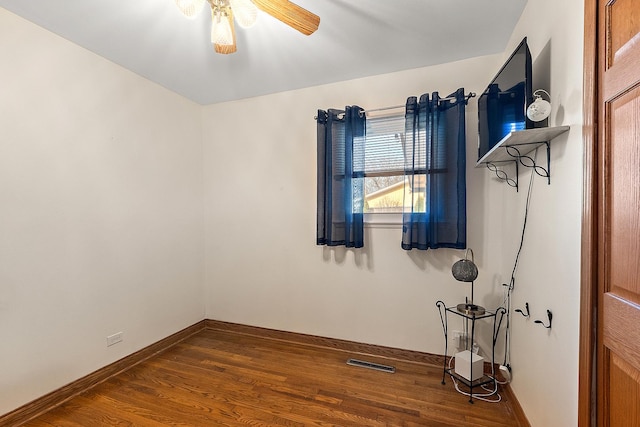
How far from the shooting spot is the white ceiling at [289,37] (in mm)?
1679

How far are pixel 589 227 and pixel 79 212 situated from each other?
2.92 metres

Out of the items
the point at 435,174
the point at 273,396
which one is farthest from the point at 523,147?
the point at 273,396

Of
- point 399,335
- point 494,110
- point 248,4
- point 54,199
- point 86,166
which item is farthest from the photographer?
point 399,335

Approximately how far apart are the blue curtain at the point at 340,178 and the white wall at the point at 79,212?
151cm

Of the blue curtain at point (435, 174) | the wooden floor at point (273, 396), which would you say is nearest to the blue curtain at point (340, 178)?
the blue curtain at point (435, 174)

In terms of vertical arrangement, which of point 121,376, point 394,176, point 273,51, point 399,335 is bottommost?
point 121,376

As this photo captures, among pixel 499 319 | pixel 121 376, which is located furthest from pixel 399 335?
pixel 121 376

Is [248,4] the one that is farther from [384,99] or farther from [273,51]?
[384,99]

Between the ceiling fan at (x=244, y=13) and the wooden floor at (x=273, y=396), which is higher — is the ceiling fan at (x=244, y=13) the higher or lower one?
the higher one

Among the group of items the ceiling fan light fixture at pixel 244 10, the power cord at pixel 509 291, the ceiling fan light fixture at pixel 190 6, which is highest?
the ceiling fan light fixture at pixel 244 10

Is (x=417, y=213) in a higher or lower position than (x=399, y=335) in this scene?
higher

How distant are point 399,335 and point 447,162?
1.52 metres

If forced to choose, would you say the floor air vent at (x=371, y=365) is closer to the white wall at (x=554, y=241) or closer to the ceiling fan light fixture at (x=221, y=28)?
the white wall at (x=554, y=241)

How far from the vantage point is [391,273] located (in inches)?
97.1
